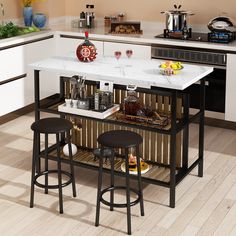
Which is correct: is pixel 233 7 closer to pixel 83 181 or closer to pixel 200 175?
pixel 200 175

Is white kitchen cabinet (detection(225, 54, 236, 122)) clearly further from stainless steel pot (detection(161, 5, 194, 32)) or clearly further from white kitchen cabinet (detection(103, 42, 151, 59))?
white kitchen cabinet (detection(103, 42, 151, 59))

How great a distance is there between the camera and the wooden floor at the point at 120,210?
4227 mm

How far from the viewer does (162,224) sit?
4301mm

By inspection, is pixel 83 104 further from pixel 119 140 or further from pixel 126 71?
pixel 119 140

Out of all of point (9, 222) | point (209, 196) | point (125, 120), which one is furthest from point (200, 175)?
point (9, 222)

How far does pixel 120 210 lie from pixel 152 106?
0.92 meters

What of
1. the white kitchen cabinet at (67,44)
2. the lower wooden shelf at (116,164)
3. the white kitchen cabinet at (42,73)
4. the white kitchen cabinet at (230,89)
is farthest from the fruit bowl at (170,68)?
the white kitchen cabinet at (42,73)

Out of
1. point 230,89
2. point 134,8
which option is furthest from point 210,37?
point 134,8

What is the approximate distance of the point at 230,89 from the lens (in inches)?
236

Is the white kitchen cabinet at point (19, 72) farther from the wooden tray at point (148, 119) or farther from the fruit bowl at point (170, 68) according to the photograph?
the fruit bowl at point (170, 68)

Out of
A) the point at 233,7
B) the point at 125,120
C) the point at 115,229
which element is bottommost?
the point at 115,229

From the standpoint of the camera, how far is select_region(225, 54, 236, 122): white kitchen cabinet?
588 centimetres

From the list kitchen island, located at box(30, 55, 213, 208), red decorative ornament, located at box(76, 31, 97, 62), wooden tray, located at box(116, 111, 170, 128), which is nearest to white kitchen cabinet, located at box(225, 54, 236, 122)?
kitchen island, located at box(30, 55, 213, 208)

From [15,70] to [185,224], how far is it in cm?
286
